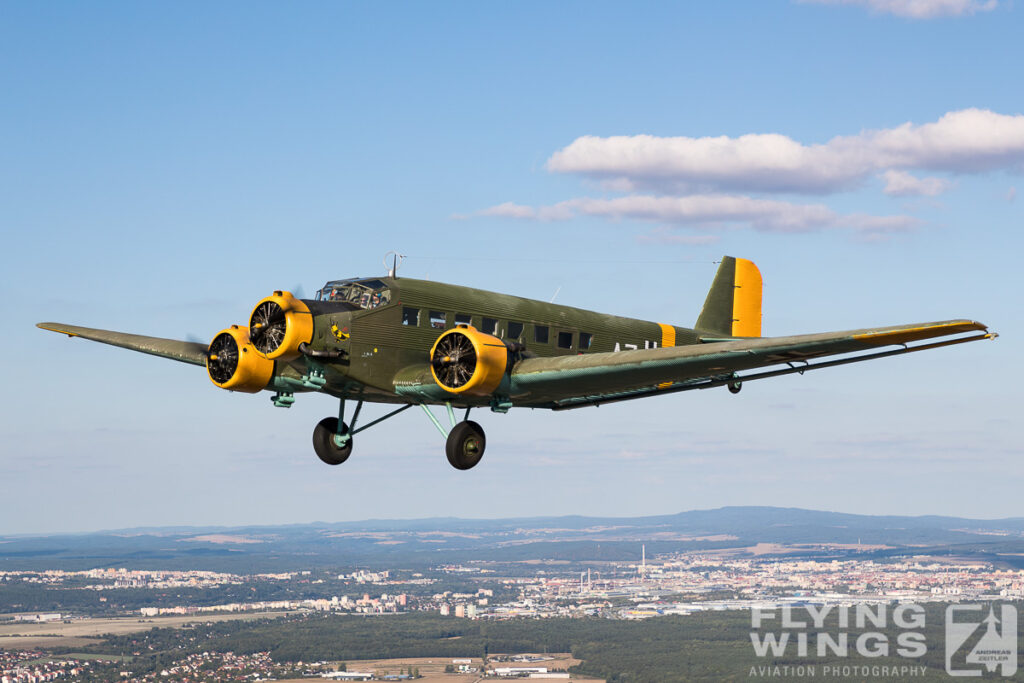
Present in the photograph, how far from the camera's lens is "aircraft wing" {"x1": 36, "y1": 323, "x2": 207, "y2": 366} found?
3854 cm

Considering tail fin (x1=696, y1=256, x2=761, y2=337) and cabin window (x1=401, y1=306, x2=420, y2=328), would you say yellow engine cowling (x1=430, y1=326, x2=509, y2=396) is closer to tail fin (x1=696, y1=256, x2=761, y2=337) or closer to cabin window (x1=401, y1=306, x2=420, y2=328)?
cabin window (x1=401, y1=306, x2=420, y2=328)

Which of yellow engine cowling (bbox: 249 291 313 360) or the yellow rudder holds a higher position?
the yellow rudder

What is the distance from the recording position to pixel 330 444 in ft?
115

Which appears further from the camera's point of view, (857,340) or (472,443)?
(472,443)

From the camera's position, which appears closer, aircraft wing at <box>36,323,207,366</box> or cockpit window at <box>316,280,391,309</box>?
cockpit window at <box>316,280,391,309</box>

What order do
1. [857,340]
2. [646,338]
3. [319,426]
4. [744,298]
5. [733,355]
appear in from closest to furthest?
1. [857,340]
2. [733,355]
3. [319,426]
4. [646,338]
5. [744,298]

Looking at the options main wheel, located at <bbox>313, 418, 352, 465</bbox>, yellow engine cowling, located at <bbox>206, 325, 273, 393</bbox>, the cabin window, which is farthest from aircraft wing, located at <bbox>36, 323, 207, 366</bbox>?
the cabin window

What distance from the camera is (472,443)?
32625 millimetres

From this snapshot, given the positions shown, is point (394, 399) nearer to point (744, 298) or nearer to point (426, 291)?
point (426, 291)

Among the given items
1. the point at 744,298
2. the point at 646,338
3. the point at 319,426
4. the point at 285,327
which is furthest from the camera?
the point at 744,298

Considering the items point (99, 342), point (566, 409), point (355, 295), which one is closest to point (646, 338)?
point (566, 409)

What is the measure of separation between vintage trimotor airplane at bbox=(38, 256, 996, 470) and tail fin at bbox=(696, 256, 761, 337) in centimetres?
1060

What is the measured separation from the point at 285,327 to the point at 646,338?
13777 mm

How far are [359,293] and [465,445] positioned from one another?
556 cm
